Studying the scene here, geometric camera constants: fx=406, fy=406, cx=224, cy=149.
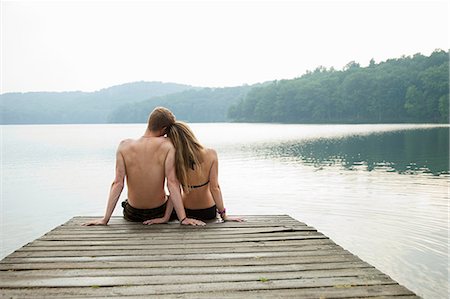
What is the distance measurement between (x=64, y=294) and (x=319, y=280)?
6.46 ft

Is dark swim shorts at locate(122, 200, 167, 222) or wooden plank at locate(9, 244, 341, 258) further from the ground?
dark swim shorts at locate(122, 200, 167, 222)

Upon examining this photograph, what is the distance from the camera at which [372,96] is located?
102438 mm

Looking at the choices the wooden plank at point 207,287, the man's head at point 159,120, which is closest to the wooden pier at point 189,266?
the wooden plank at point 207,287

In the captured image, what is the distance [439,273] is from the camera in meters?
6.82

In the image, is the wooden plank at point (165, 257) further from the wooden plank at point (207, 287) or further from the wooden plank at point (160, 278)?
the wooden plank at point (207, 287)

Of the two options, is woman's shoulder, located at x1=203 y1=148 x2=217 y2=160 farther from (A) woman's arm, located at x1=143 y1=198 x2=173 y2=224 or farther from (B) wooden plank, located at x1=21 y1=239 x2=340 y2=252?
(B) wooden plank, located at x1=21 y1=239 x2=340 y2=252

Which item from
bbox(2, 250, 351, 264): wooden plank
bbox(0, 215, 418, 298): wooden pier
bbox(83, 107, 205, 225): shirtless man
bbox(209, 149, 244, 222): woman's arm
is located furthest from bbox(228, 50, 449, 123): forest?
bbox(2, 250, 351, 264): wooden plank

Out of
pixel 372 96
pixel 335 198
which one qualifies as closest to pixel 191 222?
pixel 335 198

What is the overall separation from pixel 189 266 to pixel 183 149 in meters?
1.75

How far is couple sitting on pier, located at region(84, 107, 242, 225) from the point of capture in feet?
16.4

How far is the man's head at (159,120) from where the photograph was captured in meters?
5.06

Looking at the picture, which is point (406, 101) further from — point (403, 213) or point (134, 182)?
point (134, 182)

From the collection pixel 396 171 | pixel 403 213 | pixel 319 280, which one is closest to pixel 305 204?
pixel 403 213

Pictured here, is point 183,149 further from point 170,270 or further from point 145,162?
point 170,270
